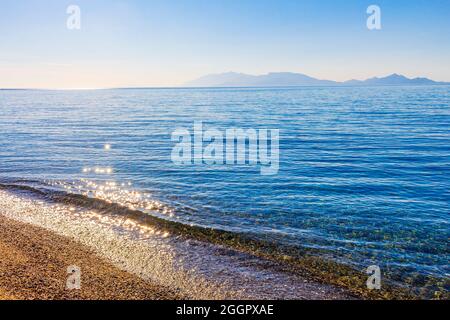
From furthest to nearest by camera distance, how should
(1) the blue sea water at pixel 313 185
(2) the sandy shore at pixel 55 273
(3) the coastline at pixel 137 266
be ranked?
1. (1) the blue sea water at pixel 313 185
2. (3) the coastline at pixel 137 266
3. (2) the sandy shore at pixel 55 273

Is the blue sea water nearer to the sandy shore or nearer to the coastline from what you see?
the coastline

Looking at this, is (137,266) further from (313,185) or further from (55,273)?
(313,185)

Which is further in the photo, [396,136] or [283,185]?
[396,136]

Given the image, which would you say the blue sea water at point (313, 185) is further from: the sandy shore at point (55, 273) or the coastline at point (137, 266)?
the sandy shore at point (55, 273)

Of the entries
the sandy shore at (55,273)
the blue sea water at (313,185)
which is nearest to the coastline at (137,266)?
the sandy shore at (55,273)

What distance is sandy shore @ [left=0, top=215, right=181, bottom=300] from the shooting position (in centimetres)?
1004

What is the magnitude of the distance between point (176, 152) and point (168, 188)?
37.0 ft

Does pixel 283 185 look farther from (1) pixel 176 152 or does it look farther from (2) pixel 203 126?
(2) pixel 203 126

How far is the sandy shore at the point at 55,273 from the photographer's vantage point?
32.9 ft

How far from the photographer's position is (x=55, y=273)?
11.1 metres

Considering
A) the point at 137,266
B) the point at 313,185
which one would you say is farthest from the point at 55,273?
the point at 313,185

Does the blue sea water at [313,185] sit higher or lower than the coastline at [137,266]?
higher

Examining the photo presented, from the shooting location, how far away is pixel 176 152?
32281 mm
